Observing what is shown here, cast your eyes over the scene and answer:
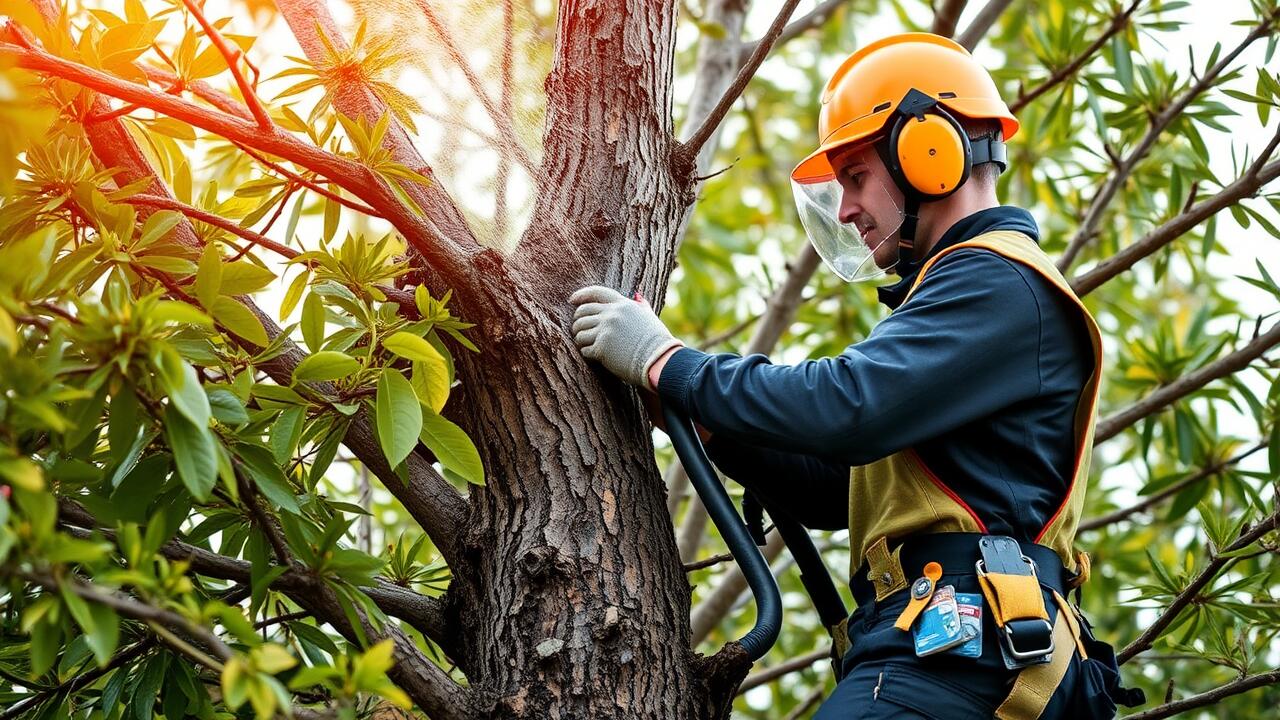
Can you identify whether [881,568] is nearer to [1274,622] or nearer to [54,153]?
[1274,622]

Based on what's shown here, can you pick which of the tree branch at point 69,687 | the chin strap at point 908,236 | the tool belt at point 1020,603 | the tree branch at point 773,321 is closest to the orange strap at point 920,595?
the tool belt at point 1020,603

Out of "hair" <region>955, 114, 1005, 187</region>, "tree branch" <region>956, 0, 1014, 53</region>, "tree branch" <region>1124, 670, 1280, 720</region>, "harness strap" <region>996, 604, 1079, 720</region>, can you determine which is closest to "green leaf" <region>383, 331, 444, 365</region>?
"harness strap" <region>996, 604, 1079, 720</region>

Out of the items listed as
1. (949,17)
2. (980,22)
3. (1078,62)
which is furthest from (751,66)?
(1078,62)

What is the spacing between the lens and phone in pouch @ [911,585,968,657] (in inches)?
73.0

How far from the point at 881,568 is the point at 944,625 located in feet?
0.60

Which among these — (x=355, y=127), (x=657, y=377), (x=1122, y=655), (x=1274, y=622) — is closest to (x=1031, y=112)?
(x=1274, y=622)

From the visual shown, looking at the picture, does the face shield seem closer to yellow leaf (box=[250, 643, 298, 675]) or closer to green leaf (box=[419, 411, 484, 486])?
green leaf (box=[419, 411, 484, 486])

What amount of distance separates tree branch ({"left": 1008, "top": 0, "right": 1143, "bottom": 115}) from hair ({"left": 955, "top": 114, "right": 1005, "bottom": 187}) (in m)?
1.18

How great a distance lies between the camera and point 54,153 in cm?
184

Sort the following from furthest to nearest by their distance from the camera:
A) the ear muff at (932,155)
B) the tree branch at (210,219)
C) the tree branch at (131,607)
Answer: the ear muff at (932,155)
the tree branch at (210,219)
the tree branch at (131,607)

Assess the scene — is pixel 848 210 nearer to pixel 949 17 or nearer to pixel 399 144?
pixel 399 144

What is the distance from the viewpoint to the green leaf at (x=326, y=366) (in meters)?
1.62

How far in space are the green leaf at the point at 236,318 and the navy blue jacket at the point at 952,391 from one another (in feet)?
2.30

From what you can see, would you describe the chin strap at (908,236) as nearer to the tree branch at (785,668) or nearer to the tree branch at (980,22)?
the tree branch at (785,668)
